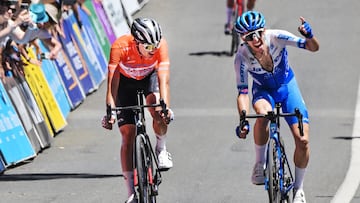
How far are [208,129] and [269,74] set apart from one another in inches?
222

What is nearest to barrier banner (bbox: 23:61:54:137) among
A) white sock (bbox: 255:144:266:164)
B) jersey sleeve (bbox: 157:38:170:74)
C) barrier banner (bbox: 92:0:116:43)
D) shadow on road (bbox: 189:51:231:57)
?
jersey sleeve (bbox: 157:38:170:74)

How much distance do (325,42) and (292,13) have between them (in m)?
2.84

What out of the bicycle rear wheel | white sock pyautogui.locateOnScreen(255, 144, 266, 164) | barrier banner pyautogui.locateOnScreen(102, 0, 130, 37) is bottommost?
barrier banner pyautogui.locateOnScreen(102, 0, 130, 37)

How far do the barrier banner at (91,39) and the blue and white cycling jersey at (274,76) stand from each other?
8995 mm

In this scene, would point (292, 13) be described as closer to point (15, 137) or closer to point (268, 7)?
point (268, 7)

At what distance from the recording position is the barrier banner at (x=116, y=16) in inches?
866

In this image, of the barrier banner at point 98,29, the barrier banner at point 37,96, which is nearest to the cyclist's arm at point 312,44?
the barrier banner at point 37,96

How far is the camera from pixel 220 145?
15.3 m

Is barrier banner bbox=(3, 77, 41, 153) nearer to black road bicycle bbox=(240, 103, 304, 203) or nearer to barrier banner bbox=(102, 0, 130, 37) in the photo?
black road bicycle bbox=(240, 103, 304, 203)

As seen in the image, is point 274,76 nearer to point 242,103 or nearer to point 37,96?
point 242,103

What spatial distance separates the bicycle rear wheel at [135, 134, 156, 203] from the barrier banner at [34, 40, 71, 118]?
20.3 feet

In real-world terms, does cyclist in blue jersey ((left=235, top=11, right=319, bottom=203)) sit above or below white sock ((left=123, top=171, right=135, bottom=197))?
above

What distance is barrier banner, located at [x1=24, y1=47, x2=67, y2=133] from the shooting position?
52.1 ft

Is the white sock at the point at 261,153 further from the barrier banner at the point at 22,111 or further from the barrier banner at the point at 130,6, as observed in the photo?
the barrier banner at the point at 130,6
